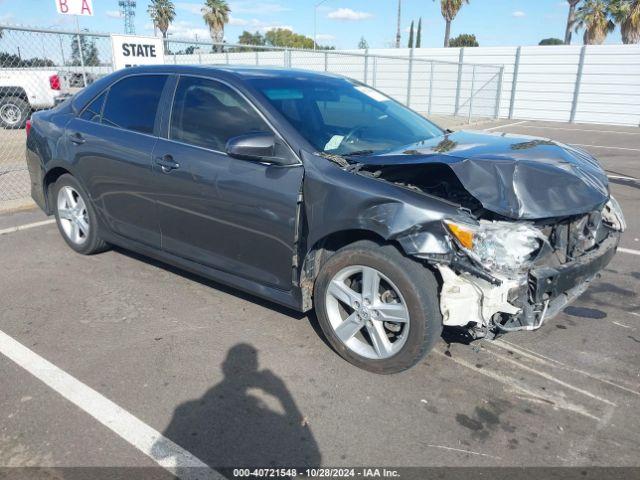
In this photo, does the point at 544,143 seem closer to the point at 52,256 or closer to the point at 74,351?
the point at 74,351

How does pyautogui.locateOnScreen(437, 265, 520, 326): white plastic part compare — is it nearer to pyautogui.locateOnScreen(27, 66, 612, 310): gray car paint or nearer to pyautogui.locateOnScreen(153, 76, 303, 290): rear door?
pyautogui.locateOnScreen(27, 66, 612, 310): gray car paint

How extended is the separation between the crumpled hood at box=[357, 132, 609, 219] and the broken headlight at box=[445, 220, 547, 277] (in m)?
0.09

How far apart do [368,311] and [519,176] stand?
1.17m

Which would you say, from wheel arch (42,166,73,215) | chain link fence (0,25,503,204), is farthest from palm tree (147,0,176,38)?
wheel arch (42,166,73,215)

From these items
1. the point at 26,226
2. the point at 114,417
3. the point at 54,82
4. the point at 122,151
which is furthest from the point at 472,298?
the point at 54,82

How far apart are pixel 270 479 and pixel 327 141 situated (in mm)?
2052

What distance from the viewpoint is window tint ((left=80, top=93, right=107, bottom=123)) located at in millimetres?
4523

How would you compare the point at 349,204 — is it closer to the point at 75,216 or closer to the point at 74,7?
the point at 75,216

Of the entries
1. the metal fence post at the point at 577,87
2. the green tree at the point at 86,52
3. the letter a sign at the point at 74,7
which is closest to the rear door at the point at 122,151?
the green tree at the point at 86,52

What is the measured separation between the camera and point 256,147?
3125 mm

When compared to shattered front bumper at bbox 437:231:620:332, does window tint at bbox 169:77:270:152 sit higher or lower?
higher

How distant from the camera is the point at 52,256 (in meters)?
5.12

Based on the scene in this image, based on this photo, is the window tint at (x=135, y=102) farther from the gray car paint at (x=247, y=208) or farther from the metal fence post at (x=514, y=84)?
the metal fence post at (x=514, y=84)

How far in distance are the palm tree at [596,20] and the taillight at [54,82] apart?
2981cm
